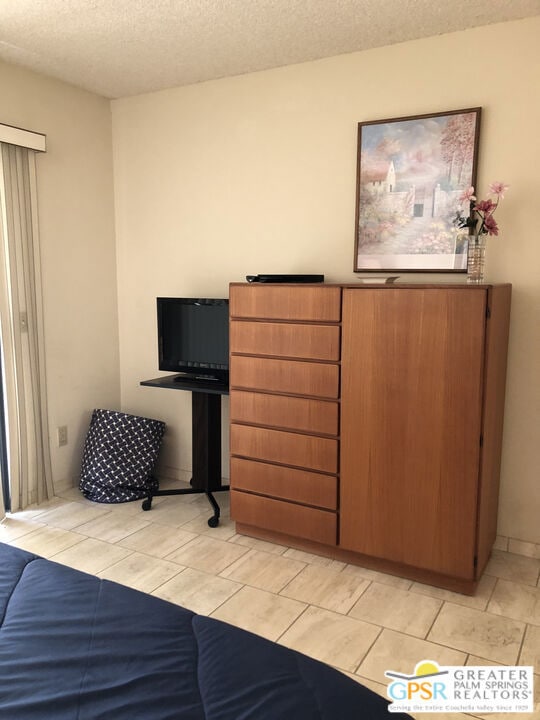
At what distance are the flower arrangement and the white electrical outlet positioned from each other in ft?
8.79

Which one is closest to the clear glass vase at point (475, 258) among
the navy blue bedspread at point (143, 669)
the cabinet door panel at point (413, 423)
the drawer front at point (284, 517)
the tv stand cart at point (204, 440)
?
the cabinet door panel at point (413, 423)

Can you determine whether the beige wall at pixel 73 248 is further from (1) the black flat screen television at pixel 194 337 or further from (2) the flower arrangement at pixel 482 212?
(2) the flower arrangement at pixel 482 212

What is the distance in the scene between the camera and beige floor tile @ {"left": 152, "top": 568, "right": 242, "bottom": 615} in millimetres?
2490

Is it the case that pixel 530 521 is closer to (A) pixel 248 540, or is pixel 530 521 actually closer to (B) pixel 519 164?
(A) pixel 248 540

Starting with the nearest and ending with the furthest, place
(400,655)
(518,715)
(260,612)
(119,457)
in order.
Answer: (518,715) < (400,655) < (260,612) < (119,457)

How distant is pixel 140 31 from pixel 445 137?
1.59 m

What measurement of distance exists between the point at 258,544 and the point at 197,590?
541mm

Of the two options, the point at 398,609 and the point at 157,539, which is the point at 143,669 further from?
the point at 157,539

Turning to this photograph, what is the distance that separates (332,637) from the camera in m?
2.27

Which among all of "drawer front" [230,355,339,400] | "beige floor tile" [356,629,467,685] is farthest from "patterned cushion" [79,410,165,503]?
"beige floor tile" [356,629,467,685]

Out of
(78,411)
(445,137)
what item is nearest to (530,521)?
(445,137)

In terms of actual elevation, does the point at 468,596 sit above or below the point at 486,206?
below

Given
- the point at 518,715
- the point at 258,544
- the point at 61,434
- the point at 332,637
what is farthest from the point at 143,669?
the point at 61,434

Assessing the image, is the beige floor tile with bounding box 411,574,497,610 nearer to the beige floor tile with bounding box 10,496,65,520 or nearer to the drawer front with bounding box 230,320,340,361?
the drawer front with bounding box 230,320,340,361
